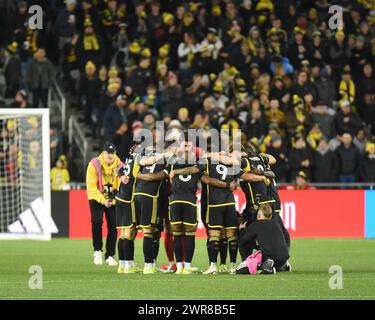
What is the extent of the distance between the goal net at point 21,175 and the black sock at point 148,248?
7214 millimetres

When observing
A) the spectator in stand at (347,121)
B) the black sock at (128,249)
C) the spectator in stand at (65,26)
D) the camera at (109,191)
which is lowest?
the black sock at (128,249)

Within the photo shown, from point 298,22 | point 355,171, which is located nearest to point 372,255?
point 355,171

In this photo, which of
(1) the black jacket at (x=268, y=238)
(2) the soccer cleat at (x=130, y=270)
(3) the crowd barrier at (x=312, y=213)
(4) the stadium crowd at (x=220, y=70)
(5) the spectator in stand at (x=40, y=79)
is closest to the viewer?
(1) the black jacket at (x=268, y=238)

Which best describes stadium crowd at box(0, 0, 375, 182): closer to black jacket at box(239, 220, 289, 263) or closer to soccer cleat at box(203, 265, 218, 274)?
soccer cleat at box(203, 265, 218, 274)

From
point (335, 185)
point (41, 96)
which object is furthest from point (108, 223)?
point (41, 96)

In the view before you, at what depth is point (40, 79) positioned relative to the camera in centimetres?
3006

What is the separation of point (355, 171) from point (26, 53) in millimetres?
8669

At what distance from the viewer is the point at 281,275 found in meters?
18.5

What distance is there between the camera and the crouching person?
1844 cm

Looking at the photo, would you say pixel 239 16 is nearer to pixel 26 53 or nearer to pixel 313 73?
pixel 313 73

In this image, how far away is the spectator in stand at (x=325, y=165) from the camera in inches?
1161

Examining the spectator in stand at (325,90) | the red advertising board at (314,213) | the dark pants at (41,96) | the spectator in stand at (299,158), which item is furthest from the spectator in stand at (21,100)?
the spectator in stand at (325,90)

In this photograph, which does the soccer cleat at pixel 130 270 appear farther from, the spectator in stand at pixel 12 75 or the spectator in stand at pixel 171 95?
the spectator in stand at pixel 12 75

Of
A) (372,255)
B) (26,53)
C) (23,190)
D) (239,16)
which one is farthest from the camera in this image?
(239,16)
